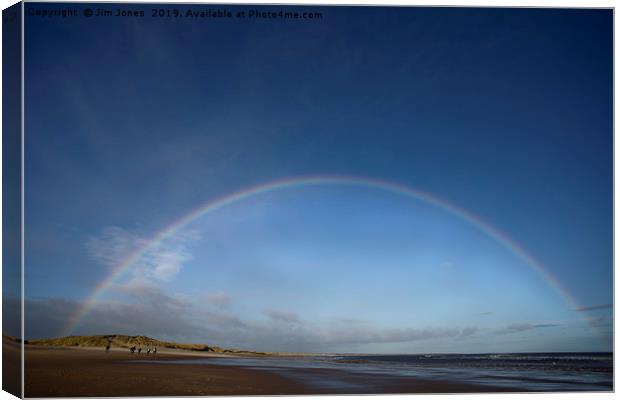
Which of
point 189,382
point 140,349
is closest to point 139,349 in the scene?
point 140,349

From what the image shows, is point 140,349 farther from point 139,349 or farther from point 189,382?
point 189,382

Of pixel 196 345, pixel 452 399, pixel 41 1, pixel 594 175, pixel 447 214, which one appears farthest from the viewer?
pixel 196 345

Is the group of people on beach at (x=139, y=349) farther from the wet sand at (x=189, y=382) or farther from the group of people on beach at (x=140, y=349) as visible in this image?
the wet sand at (x=189, y=382)

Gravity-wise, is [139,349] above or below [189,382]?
above

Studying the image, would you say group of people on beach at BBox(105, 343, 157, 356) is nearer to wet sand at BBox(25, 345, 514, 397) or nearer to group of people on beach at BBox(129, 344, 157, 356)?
group of people on beach at BBox(129, 344, 157, 356)

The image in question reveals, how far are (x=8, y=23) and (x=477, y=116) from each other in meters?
9.25

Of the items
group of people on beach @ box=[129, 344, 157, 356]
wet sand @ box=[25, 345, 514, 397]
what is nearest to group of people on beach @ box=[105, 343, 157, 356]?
group of people on beach @ box=[129, 344, 157, 356]

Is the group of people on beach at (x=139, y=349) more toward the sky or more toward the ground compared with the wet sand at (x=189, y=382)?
more toward the sky

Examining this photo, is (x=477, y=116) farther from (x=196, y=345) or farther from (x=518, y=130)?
(x=196, y=345)

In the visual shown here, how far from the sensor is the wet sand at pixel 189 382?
10180 mm

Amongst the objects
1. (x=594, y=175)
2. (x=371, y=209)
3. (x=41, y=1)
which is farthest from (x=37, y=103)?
(x=594, y=175)

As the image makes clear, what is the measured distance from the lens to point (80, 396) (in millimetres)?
9914

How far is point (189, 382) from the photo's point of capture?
10984mm

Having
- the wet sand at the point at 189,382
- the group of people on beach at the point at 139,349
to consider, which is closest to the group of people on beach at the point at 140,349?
the group of people on beach at the point at 139,349
